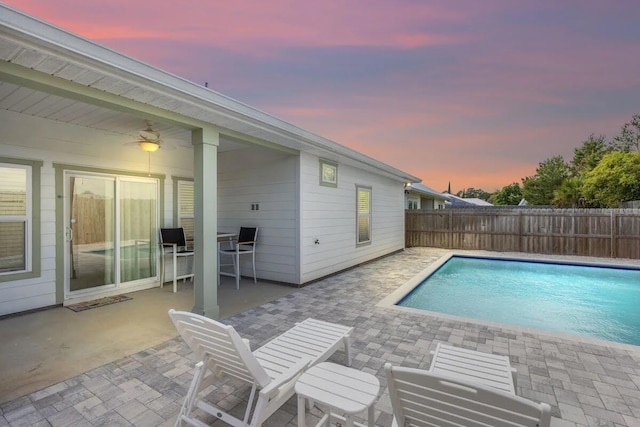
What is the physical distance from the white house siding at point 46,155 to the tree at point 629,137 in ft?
107

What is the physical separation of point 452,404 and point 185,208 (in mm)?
6236

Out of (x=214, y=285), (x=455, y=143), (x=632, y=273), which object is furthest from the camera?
(x=455, y=143)

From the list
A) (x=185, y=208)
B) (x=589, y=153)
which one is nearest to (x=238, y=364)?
(x=185, y=208)

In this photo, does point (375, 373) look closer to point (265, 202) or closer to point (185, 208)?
point (265, 202)

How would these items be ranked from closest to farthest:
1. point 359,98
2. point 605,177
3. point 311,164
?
point 311,164 → point 359,98 → point 605,177

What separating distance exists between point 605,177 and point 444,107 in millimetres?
11821

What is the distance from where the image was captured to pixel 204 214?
4.04m

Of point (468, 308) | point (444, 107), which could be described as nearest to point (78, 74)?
point (468, 308)

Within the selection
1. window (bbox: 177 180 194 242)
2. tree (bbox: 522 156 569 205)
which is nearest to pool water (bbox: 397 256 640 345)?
window (bbox: 177 180 194 242)

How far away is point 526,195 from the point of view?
1080 inches

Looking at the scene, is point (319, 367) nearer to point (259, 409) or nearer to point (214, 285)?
point (259, 409)

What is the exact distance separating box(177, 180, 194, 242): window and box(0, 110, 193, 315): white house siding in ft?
4.25

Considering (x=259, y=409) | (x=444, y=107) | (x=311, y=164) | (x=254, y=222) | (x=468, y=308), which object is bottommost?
(x=468, y=308)

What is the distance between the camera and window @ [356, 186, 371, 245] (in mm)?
8312
